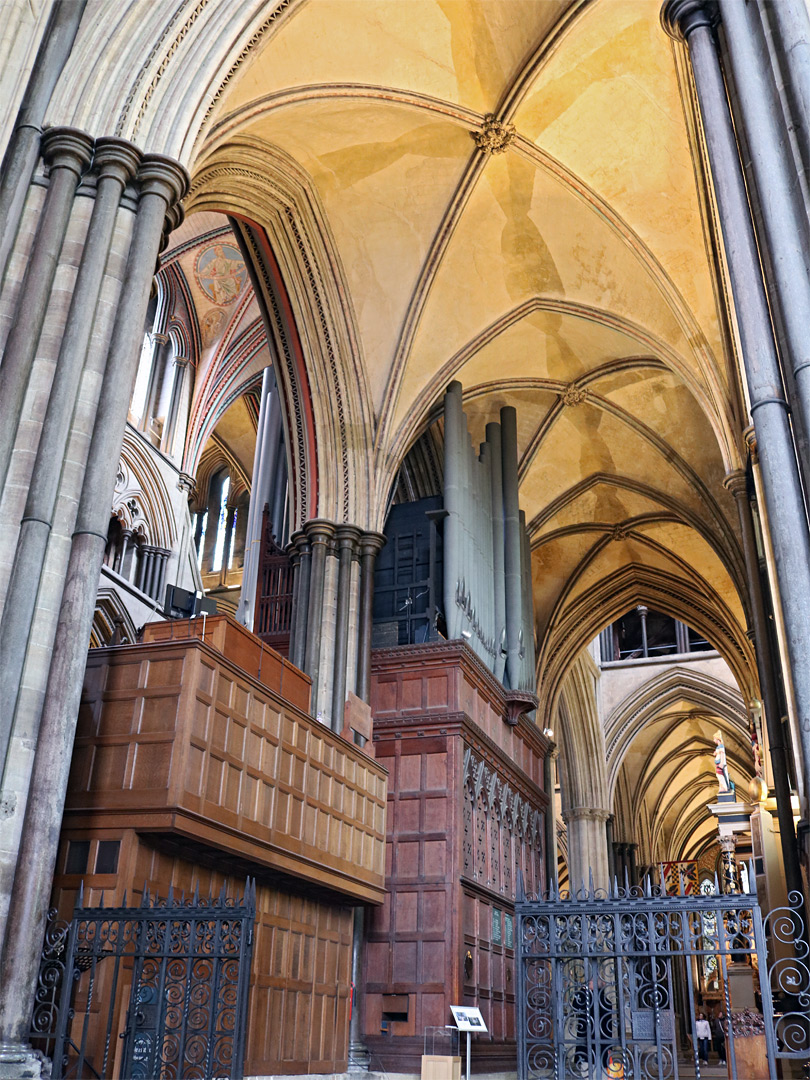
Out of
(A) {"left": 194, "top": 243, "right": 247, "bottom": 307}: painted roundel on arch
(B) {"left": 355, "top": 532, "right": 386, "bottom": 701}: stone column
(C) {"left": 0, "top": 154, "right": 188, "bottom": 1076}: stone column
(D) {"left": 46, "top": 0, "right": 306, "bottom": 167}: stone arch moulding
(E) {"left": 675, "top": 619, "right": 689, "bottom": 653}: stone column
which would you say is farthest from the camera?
(E) {"left": 675, "top": 619, "right": 689, "bottom": 653}: stone column

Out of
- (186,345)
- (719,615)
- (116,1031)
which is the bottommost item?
(116,1031)

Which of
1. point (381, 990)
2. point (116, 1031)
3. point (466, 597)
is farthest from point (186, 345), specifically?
point (116, 1031)

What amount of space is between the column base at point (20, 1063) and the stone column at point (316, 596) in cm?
731

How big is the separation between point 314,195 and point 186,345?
7.75 meters

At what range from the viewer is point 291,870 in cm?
1009

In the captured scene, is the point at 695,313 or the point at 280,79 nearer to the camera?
the point at 280,79

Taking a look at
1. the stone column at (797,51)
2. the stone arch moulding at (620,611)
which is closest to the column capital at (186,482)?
the stone arch moulding at (620,611)

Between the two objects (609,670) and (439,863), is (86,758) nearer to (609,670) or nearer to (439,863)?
(439,863)

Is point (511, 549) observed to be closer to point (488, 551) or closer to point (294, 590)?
point (488, 551)

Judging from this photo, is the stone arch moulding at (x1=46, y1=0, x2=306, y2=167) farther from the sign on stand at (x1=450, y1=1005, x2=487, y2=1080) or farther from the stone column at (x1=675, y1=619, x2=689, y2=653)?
the stone column at (x1=675, y1=619, x2=689, y2=653)

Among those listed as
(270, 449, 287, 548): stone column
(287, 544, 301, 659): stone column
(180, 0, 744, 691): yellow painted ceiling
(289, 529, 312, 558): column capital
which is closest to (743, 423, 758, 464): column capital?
(180, 0, 744, 691): yellow painted ceiling

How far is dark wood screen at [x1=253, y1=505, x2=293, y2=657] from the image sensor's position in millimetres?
15117

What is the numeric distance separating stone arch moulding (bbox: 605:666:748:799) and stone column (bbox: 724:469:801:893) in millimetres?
16613

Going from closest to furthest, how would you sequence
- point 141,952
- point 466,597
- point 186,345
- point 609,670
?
point 141,952, point 466,597, point 186,345, point 609,670
